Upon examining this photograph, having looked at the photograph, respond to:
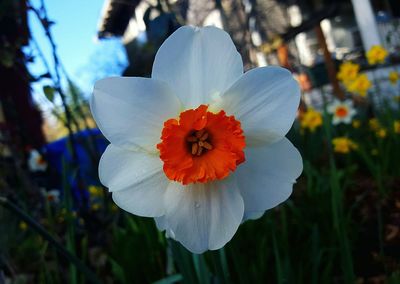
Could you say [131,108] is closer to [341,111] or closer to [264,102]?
[264,102]

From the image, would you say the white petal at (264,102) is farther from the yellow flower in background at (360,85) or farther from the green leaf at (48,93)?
the yellow flower in background at (360,85)

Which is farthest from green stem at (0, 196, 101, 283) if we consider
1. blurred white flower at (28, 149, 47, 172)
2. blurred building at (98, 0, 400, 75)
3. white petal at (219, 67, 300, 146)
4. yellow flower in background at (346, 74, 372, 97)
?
yellow flower in background at (346, 74, 372, 97)

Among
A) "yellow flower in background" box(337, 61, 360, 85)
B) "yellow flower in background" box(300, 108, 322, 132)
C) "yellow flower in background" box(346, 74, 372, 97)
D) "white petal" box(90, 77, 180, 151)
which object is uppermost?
"white petal" box(90, 77, 180, 151)

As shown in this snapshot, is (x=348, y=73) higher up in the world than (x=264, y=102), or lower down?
lower down

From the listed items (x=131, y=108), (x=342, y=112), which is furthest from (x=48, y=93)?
(x=342, y=112)

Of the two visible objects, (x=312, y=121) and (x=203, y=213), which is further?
(x=312, y=121)

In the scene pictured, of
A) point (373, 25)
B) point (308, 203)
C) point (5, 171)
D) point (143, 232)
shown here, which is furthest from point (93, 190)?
point (373, 25)

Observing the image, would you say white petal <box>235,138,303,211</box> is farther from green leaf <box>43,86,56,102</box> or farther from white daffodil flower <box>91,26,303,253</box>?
green leaf <box>43,86,56,102</box>

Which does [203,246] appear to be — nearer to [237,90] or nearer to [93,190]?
[237,90]
